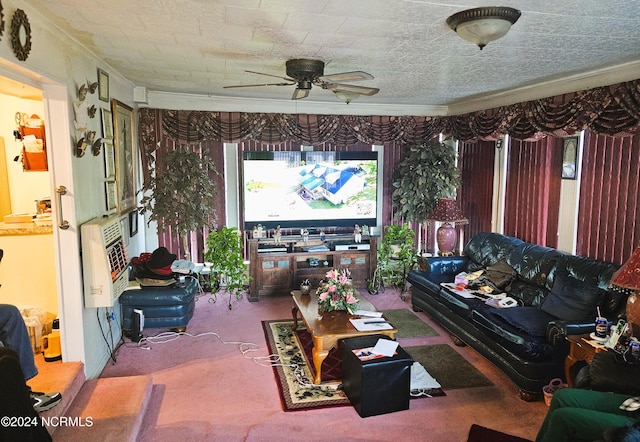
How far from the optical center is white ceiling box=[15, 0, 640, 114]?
2.31m

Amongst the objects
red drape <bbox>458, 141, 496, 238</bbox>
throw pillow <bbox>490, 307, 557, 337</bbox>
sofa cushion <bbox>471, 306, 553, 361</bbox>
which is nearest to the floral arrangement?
sofa cushion <bbox>471, 306, 553, 361</bbox>

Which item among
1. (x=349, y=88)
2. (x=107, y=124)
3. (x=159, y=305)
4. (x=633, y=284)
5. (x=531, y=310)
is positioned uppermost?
(x=349, y=88)

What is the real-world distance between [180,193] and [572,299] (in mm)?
4062

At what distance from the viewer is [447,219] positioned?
17.8ft

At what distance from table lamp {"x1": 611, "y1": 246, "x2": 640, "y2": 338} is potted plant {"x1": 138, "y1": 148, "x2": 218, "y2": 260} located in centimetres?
411

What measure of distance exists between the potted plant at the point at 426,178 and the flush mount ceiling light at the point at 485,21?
142 inches

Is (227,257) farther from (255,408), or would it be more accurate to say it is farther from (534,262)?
(534,262)

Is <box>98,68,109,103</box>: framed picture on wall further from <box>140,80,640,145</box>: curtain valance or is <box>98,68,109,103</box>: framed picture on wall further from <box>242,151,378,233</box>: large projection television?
<box>242,151,378,233</box>: large projection television

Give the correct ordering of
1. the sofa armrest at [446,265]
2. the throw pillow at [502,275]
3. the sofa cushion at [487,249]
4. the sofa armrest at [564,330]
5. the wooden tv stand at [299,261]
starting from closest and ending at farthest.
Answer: the sofa armrest at [564,330]
the throw pillow at [502,275]
the sofa cushion at [487,249]
the sofa armrest at [446,265]
the wooden tv stand at [299,261]

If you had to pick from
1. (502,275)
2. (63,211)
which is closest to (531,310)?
(502,275)

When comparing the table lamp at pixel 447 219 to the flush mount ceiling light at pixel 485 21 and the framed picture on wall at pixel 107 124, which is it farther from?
the framed picture on wall at pixel 107 124

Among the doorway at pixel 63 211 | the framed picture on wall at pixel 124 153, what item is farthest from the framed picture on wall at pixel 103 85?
the doorway at pixel 63 211

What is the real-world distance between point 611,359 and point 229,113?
181 inches

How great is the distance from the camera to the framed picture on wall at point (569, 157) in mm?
4332
